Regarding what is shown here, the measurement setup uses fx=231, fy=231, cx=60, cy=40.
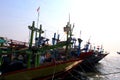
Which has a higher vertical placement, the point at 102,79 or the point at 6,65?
the point at 6,65

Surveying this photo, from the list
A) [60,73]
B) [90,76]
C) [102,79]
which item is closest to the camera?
[60,73]

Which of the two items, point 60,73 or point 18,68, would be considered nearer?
point 18,68

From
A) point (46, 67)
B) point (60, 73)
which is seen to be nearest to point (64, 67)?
point (60, 73)

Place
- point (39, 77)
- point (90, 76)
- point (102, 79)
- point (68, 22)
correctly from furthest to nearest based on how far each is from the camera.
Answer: point (90, 76) < point (102, 79) < point (68, 22) < point (39, 77)

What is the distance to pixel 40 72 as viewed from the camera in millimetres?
18703

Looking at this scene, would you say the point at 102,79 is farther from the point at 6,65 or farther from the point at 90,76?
the point at 6,65

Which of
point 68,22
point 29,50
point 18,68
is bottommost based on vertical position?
point 18,68

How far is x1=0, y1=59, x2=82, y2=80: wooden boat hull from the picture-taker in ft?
58.3

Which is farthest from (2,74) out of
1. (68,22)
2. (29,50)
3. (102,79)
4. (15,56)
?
(102,79)

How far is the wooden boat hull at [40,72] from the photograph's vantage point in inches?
699

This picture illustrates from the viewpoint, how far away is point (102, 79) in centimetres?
3003

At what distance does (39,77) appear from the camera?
19.2m

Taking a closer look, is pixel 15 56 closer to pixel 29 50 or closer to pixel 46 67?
pixel 29 50

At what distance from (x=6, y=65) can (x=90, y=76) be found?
1616cm
